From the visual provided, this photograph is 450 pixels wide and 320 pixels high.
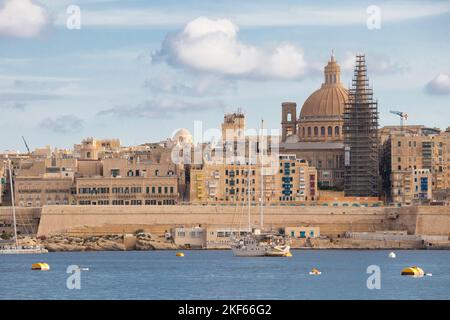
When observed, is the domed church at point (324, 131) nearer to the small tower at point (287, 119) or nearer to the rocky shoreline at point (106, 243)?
the small tower at point (287, 119)

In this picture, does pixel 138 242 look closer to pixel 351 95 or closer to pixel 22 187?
pixel 22 187

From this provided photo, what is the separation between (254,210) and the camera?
106750 millimetres

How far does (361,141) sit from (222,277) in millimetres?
59400

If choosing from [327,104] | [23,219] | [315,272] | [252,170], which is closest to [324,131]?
[327,104]

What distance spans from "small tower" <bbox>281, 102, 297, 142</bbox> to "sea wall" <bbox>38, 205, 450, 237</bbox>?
3481 centimetres

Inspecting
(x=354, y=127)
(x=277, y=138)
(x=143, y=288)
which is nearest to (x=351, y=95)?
(x=354, y=127)

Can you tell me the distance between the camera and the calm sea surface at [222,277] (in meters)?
52.4

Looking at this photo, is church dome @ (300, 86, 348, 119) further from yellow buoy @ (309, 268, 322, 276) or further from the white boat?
yellow buoy @ (309, 268, 322, 276)

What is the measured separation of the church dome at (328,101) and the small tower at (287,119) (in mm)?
5812

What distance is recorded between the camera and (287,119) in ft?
474

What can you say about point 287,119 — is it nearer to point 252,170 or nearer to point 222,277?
point 252,170

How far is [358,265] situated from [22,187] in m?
48.1

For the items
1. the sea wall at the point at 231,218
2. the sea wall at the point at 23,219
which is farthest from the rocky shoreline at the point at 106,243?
the sea wall at the point at 23,219

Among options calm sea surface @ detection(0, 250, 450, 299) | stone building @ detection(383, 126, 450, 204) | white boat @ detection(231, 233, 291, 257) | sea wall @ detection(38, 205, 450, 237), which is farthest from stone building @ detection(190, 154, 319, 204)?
white boat @ detection(231, 233, 291, 257)
